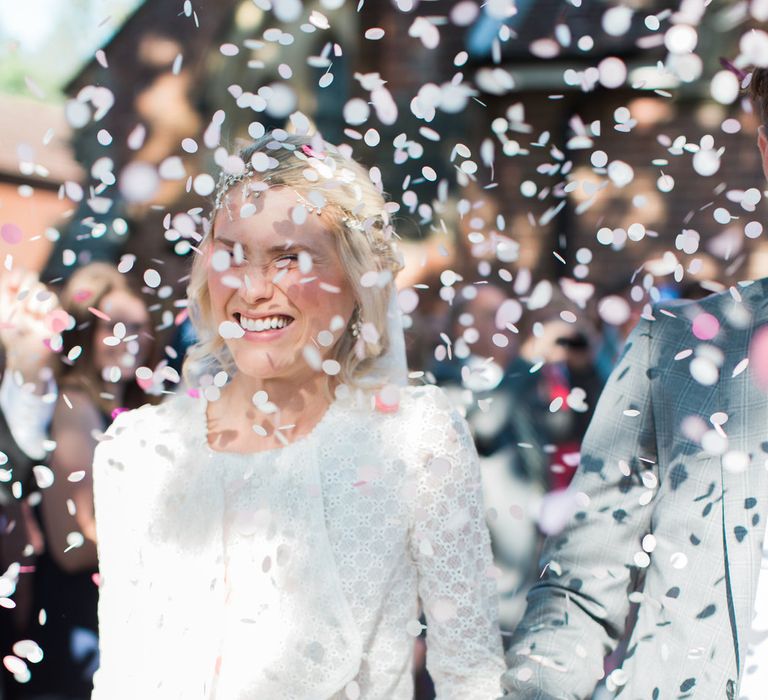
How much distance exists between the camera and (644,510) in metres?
1.80

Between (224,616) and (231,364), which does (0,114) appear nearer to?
(231,364)

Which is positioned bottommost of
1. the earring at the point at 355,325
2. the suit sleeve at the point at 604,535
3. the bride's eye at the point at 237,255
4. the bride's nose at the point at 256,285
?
the suit sleeve at the point at 604,535

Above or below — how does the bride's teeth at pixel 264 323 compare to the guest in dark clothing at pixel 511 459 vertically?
above

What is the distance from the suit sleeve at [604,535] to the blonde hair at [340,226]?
1.57ft

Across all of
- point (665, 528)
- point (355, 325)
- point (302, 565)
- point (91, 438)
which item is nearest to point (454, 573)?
point (302, 565)

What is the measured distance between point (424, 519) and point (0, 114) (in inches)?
138

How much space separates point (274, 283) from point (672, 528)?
31.7 inches

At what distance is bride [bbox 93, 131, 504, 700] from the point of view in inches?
71.7

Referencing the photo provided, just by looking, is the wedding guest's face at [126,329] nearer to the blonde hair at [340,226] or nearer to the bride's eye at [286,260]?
the blonde hair at [340,226]

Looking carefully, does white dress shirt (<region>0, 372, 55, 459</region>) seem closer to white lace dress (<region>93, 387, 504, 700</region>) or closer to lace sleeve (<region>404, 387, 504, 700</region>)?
white lace dress (<region>93, 387, 504, 700</region>)

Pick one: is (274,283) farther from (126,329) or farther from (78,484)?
(126,329)

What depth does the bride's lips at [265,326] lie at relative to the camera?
6.09ft

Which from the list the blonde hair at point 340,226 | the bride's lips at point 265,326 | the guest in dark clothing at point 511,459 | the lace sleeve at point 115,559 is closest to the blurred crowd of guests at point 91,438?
the guest in dark clothing at point 511,459

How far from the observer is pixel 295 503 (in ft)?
6.26
